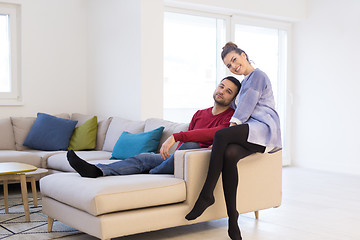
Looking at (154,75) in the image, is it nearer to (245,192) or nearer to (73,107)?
(73,107)

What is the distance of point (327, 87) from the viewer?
6.69 m

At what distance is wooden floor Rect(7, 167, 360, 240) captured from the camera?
335 centimetres

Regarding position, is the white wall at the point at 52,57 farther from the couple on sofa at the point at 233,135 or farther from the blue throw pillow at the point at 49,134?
the couple on sofa at the point at 233,135

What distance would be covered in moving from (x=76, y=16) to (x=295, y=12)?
2.99 metres

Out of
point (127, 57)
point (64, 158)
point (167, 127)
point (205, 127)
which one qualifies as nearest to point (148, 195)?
point (205, 127)

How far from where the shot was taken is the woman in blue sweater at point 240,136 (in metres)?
3.15

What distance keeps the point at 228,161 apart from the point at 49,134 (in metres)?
2.69

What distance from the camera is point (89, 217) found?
9.62ft

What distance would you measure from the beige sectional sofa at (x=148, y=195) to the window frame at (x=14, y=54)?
8.64ft

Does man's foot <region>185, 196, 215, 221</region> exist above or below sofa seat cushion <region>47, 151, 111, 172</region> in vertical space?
below

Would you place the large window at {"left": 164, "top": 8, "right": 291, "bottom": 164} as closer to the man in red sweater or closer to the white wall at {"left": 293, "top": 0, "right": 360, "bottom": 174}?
the white wall at {"left": 293, "top": 0, "right": 360, "bottom": 174}

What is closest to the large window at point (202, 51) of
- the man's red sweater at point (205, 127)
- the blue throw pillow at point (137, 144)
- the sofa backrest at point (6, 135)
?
the blue throw pillow at point (137, 144)

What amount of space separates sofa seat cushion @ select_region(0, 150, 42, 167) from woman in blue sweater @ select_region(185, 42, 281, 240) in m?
2.19

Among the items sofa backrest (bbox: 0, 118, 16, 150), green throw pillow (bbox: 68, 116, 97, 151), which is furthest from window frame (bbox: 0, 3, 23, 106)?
green throw pillow (bbox: 68, 116, 97, 151)
